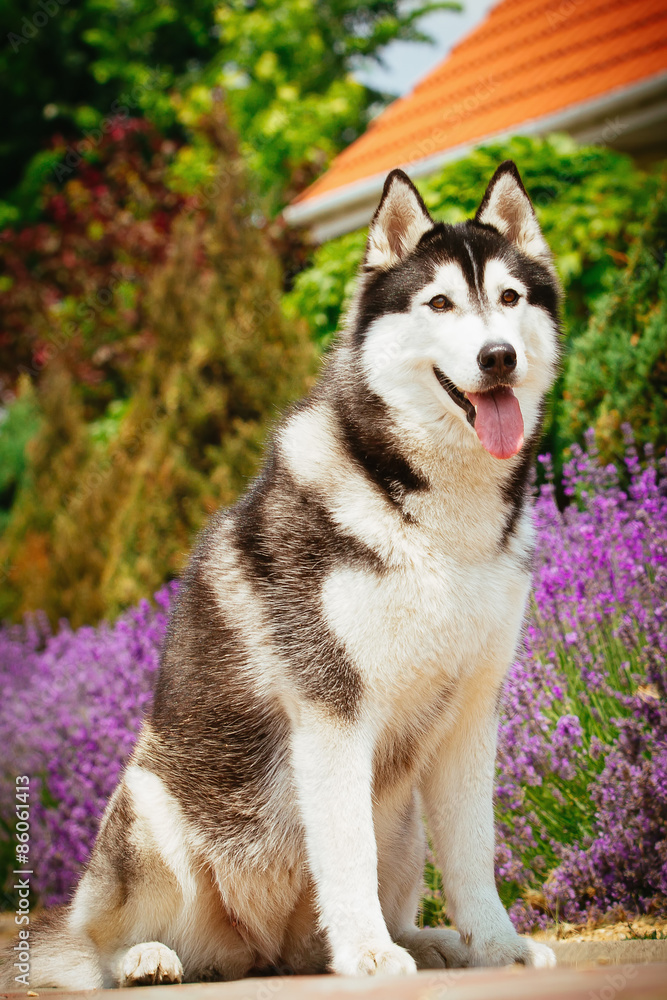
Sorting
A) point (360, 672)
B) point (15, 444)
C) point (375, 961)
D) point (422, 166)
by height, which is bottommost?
point (15, 444)

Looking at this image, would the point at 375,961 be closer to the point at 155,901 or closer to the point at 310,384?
the point at 155,901

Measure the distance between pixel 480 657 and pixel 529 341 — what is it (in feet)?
3.03

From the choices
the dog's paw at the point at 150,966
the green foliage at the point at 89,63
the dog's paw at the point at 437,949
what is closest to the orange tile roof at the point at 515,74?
the dog's paw at the point at 437,949

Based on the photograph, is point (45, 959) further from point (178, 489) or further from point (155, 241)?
point (155, 241)

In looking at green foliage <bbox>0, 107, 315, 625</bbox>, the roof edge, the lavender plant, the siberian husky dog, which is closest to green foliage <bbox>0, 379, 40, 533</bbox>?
green foliage <bbox>0, 107, 315, 625</bbox>

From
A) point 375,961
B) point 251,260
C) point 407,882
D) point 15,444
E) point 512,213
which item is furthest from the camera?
point 15,444

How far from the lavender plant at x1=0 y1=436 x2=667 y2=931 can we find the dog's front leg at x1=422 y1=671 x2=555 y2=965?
1.76 ft

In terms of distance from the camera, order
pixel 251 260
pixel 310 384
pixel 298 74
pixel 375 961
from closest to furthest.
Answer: pixel 375 961 < pixel 310 384 < pixel 251 260 < pixel 298 74

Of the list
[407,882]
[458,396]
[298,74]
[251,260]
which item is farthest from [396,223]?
[298,74]

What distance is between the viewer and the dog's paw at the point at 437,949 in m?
2.36

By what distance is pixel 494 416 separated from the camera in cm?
232

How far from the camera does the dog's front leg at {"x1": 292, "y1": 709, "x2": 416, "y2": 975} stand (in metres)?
2.03

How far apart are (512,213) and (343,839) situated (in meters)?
1.88

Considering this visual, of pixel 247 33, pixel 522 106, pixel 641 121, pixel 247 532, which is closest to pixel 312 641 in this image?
pixel 247 532
